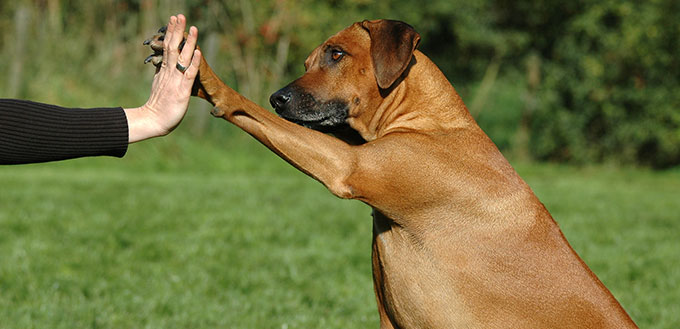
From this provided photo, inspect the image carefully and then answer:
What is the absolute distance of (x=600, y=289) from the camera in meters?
2.98

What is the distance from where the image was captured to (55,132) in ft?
9.18

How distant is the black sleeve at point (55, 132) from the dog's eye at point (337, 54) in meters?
0.98

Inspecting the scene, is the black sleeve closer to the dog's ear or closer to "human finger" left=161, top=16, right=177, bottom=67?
"human finger" left=161, top=16, right=177, bottom=67

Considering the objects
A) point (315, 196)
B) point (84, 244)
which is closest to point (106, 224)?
point (84, 244)

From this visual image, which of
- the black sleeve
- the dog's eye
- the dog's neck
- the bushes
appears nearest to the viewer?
the black sleeve

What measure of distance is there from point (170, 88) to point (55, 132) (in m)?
0.46

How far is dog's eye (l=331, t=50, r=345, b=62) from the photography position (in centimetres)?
334

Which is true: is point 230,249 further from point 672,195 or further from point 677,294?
point 672,195

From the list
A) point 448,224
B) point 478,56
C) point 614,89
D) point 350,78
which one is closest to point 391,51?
point 350,78

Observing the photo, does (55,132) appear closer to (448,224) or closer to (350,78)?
(350,78)

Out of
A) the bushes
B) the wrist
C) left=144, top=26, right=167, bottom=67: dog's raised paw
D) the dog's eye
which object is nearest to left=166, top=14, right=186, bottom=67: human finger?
left=144, top=26, right=167, bottom=67: dog's raised paw

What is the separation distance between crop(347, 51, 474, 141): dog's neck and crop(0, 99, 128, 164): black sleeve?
1.03m

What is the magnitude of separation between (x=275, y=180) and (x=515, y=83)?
7.83m

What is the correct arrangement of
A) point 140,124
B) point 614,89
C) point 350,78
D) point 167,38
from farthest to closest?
point 614,89 → point 350,78 → point 140,124 → point 167,38
